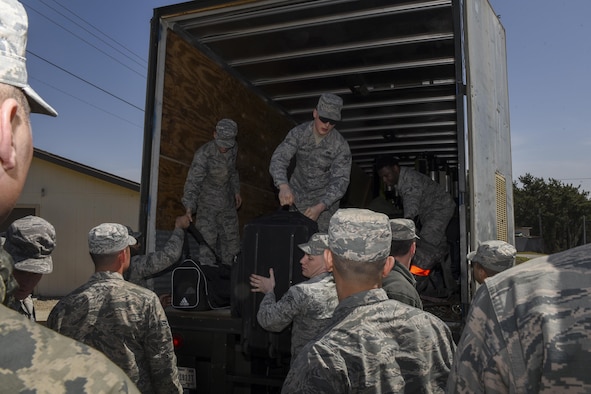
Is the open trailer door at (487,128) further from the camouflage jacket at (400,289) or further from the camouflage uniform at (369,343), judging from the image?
the camouflage uniform at (369,343)

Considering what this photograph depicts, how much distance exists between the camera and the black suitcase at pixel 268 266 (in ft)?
10.4

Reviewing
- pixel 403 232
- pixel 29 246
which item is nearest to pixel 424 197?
pixel 403 232

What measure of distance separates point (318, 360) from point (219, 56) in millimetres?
3981

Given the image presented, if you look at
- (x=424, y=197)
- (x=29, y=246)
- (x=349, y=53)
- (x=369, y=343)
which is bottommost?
(x=369, y=343)

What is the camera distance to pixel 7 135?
0.71 metres

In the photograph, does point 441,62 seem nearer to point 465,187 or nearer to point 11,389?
point 465,187

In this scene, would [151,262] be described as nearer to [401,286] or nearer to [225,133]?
[225,133]

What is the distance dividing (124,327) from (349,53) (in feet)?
11.3

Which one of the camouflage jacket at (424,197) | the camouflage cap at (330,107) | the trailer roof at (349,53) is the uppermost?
the trailer roof at (349,53)

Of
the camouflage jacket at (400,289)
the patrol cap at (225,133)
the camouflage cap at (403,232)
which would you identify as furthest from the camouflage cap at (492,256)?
the patrol cap at (225,133)

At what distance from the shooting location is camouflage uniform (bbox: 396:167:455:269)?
5.21 m

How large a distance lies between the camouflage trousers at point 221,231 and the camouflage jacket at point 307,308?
2.07 metres

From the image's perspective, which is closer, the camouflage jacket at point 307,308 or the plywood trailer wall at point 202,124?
the camouflage jacket at point 307,308

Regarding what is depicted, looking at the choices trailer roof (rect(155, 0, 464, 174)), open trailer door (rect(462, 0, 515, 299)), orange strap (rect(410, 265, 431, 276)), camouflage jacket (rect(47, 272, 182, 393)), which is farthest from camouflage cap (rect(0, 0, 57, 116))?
orange strap (rect(410, 265, 431, 276))
